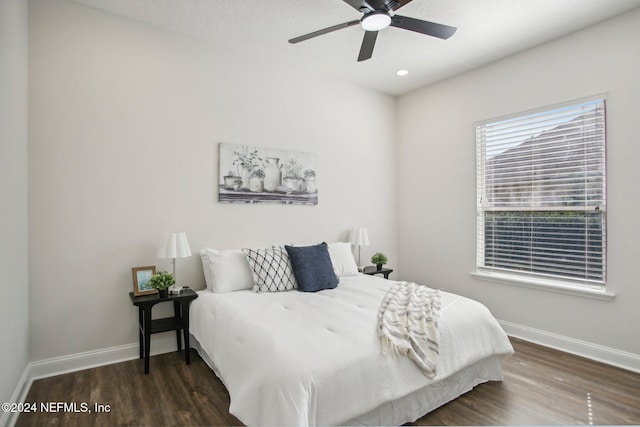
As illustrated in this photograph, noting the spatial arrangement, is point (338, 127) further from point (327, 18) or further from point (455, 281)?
point (455, 281)

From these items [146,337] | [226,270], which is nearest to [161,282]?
[146,337]

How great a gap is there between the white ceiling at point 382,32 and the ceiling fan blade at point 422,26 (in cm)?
35

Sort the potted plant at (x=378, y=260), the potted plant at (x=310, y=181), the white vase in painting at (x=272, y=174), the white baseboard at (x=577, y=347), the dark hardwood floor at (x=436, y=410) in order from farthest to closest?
the potted plant at (x=378, y=260)
the potted plant at (x=310, y=181)
the white vase in painting at (x=272, y=174)
the white baseboard at (x=577, y=347)
the dark hardwood floor at (x=436, y=410)

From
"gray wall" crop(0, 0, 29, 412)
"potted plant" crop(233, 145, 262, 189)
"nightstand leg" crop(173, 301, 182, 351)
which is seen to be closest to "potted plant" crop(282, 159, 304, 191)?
"potted plant" crop(233, 145, 262, 189)

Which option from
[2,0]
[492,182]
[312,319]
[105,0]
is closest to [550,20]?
[492,182]

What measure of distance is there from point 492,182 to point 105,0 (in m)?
4.00

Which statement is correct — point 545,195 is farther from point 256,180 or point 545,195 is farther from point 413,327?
point 256,180

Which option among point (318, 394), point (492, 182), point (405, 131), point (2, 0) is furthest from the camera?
point (405, 131)

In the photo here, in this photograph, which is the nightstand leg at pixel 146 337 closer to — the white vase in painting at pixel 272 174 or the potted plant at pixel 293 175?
the white vase in painting at pixel 272 174

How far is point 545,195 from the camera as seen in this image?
11.0 feet

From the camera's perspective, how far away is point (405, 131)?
474 cm

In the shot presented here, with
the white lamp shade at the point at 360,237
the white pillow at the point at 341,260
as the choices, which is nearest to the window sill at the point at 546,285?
the white lamp shade at the point at 360,237

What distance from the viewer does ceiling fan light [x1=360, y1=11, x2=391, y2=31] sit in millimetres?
2285

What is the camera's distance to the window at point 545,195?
3014 mm
